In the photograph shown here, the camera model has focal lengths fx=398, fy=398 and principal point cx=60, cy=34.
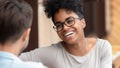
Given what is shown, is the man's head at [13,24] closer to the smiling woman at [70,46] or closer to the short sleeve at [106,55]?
the smiling woman at [70,46]

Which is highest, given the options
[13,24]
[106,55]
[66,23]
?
[13,24]

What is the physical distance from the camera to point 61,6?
2.21 metres

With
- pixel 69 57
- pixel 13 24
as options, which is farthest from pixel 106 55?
pixel 13 24

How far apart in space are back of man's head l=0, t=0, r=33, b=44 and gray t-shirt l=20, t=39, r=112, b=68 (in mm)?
783

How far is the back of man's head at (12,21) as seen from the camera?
1487mm

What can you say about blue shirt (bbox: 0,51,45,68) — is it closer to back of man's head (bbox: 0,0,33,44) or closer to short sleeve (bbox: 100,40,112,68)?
back of man's head (bbox: 0,0,33,44)

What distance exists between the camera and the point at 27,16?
154cm

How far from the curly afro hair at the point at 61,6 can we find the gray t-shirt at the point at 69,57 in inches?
9.0

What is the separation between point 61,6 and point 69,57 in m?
0.32

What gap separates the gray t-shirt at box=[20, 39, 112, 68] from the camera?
2311mm

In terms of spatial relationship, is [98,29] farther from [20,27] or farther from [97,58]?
[20,27]

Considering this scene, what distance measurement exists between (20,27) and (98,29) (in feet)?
14.3

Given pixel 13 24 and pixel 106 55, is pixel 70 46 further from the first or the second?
pixel 13 24

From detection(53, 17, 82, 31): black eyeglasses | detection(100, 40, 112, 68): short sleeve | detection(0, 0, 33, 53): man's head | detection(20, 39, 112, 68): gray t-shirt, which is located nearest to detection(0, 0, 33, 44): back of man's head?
detection(0, 0, 33, 53): man's head
